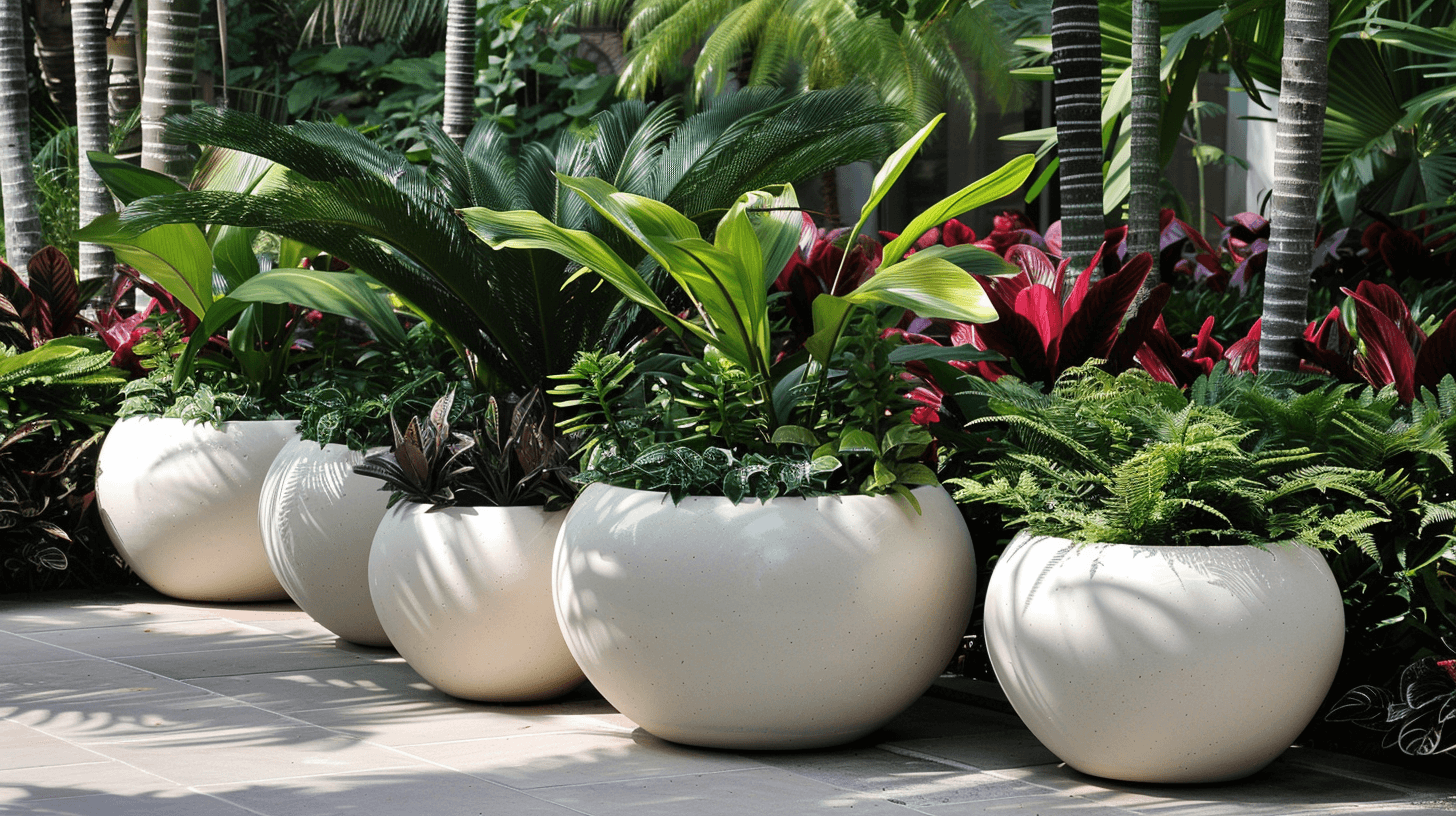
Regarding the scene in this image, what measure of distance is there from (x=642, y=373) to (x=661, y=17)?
332 inches

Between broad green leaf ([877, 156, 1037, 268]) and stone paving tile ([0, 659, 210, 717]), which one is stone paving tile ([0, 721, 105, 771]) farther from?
broad green leaf ([877, 156, 1037, 268])

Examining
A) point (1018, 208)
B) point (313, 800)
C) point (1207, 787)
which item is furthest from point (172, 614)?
point (1018, 208)

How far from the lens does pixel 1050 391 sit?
4180mm

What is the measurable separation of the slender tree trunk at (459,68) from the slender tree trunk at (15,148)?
6.46 ft

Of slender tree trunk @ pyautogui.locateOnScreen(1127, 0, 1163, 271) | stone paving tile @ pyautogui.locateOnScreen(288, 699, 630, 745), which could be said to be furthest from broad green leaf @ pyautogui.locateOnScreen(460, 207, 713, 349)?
slender tree trunk @ pyautogui.locateOnScreen(1127, 0, 1163, 271)

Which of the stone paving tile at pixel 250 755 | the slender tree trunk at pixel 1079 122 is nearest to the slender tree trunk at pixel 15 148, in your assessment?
the stone paving tile at pixel 250 755

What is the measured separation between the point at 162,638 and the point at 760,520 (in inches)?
103

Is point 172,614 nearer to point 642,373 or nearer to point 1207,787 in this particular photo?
point 642,373

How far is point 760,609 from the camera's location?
3484mm

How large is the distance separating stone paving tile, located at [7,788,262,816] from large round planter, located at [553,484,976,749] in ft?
3.07

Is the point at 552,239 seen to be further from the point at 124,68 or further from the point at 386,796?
the point at 124,68

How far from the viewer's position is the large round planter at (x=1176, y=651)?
320 cm

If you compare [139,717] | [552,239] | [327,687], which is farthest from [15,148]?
[552,239]

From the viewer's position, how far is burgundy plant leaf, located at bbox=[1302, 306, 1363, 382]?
3.91 meters
